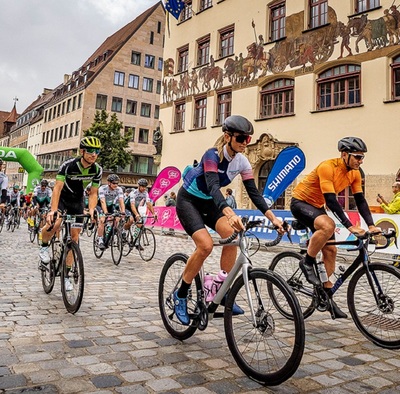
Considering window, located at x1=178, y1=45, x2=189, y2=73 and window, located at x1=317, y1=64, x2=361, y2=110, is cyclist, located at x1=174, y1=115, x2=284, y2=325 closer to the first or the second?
window, located at x1=317, y1=64, x2=361, y2=110

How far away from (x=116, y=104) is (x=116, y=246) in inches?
1628

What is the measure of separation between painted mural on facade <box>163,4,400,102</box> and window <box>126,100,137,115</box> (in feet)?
77.1

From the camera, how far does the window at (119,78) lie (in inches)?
1901

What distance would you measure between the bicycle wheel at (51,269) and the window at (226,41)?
20.0 meters

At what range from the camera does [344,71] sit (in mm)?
17688

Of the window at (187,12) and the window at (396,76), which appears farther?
the window at (187,12)

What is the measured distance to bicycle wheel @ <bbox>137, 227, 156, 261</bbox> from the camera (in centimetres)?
1028

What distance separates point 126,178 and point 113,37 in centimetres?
2338

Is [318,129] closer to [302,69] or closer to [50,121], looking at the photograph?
[302,69]

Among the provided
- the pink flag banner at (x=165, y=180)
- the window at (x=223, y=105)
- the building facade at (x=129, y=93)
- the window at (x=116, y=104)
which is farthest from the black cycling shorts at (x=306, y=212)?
the window at (x=116, y=104)

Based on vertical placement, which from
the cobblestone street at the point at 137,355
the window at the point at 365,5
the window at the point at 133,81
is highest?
the window at the point at 133,81

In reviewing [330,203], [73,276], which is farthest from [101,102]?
[330,203]

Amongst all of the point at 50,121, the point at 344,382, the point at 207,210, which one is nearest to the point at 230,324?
the point at 344,382

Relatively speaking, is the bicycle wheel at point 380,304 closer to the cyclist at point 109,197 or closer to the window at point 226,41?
the cyclist at point 109,197
